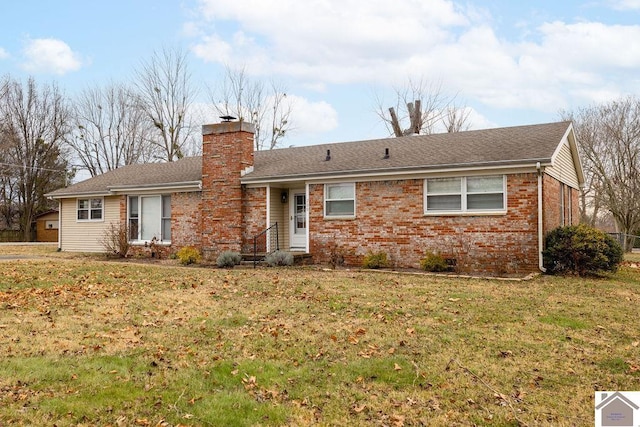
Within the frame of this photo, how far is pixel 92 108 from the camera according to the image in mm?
43344

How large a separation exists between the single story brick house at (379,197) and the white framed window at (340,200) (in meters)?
0.03

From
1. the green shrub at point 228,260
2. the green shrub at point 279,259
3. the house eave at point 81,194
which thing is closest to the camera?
the green shrub at point 279,259

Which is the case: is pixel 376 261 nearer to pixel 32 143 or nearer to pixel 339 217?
→ pixel 339 217

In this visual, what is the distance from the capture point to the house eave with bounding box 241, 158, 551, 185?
529 inches

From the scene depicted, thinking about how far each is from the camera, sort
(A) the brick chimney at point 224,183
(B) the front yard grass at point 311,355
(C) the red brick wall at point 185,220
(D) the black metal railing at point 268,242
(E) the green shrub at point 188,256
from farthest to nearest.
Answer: (C) the red brick wall at point 185,220
(A) the brick chimney at point 224,183
(D) the black metal railing at point 268,242
(E) the green shrub at point 188,256
(B) the front yard grass at point 311,355

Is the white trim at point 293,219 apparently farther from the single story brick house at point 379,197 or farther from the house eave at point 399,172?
the house eave at point 399,172

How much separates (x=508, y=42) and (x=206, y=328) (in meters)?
16.0

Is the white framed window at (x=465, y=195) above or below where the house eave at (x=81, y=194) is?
below

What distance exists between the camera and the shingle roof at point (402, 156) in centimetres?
1422

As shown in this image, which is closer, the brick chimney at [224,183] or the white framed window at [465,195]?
the white framed window at [465,195]

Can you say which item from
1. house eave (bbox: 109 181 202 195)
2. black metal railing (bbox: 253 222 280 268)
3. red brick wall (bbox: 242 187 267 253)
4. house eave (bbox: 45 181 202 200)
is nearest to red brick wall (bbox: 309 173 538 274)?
black metal railing (bbox: 253 222 280 268)

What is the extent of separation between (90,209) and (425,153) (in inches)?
591

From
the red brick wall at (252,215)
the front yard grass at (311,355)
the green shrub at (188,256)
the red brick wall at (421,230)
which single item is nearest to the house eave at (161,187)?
the red brick wall at (252,215)

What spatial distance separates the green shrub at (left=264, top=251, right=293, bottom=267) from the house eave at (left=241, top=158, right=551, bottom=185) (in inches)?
94.8
